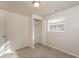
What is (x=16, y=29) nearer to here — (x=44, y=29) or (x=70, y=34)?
(x=44, y=29)

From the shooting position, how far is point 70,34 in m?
2.89

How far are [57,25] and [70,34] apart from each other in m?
1.10

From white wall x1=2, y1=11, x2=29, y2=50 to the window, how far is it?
1.60 metres

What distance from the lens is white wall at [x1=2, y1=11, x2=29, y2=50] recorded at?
3.26 metres

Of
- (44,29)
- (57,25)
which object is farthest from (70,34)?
(44,29)

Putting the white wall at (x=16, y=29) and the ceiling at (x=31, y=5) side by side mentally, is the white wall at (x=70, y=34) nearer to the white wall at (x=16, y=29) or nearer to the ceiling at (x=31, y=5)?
the ceiling at (x=31, y=5)

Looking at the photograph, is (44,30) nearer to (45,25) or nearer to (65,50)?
(45,25)

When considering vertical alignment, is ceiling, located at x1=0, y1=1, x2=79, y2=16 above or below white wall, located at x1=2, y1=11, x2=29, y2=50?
above

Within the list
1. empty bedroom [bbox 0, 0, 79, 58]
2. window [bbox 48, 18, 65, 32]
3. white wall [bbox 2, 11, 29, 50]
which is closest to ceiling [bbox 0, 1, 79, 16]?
empty bedroom [bbox 0, 0, 79, 58]

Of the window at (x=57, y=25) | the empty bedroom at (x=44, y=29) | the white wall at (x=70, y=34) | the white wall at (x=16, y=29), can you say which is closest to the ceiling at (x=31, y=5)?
the empty bedroom at (x=44, y=29)

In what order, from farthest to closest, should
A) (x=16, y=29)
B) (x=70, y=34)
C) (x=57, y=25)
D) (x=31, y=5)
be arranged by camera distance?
(x=57, y=25) < (x=16, y=29) < (x=70, y=34) < (x=31, y=5)

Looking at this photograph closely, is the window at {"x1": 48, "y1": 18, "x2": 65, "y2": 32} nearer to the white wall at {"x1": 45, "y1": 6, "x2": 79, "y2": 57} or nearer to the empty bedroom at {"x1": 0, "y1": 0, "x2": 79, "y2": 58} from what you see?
the empty bedroom at {"x1": 0, "y1": 0, "x2": 79, "y2": 58}

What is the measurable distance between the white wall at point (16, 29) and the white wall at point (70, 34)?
6.72 feet

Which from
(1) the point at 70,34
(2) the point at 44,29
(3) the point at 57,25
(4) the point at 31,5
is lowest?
→ (1) the point at 70,34
